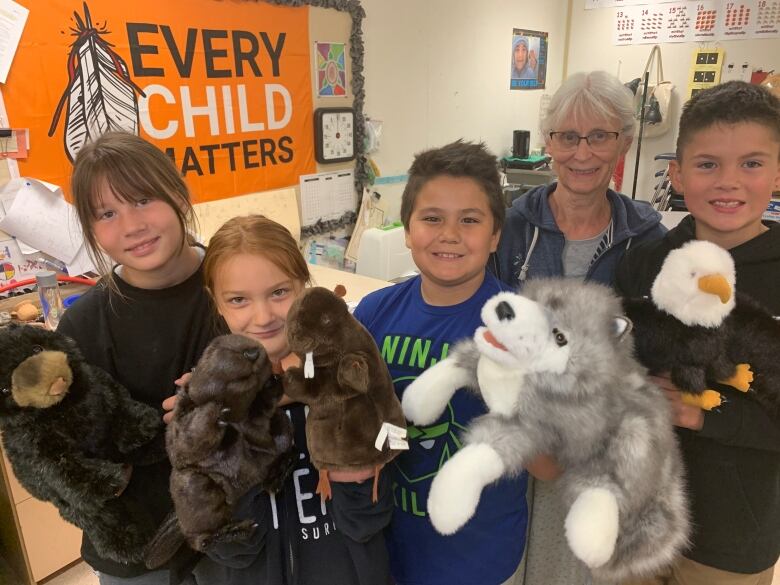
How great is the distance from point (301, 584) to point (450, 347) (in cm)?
49

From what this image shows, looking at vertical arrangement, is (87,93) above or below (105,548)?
above

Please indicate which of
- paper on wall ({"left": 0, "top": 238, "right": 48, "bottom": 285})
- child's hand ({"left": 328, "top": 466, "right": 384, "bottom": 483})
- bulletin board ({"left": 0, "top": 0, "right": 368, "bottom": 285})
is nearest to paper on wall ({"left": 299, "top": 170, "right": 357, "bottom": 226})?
bulletin board ({"left": 0, "top": 0, "right": 368, "bottom": 285})

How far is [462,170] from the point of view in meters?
1.05

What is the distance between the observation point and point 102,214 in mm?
1077

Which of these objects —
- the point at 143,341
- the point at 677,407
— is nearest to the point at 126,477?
the point at 143,341

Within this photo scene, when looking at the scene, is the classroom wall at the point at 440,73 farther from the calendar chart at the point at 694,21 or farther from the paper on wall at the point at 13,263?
the paper on wall at the point at 13,263

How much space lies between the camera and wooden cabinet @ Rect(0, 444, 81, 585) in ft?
5.66

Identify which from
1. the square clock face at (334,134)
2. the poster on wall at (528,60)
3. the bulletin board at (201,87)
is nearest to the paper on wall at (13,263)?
the bulletin board at (201,87)

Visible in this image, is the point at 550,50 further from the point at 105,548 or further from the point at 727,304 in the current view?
the point at 105,548

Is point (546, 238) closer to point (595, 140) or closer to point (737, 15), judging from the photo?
point (595, 140)

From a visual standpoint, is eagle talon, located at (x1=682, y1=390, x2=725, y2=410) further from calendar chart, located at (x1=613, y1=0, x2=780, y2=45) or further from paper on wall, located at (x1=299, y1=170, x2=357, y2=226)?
calendar chart, located at (x1=613, y1=0, x2=780, y2=45)

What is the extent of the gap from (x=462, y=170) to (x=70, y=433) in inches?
34.3

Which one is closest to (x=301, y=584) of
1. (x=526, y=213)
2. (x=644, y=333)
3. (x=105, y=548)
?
(x=105, y=548)

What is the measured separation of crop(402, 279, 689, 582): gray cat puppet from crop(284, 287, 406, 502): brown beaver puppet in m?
0.12
